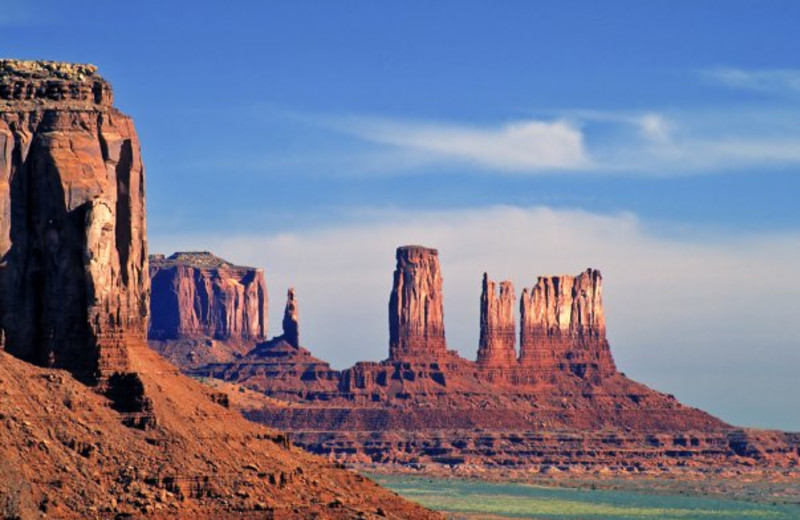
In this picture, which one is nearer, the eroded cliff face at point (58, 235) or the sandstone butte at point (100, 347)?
the sandstone butte at point (100, 347)

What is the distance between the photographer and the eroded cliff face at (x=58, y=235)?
104 meters

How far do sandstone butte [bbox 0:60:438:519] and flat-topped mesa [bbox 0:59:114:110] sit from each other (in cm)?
6

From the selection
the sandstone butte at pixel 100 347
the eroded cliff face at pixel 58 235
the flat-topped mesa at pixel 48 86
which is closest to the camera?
the sandstone butte at pixel 100 347

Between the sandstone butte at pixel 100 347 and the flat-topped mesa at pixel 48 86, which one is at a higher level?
the flat-topped mesa at pixel 48 86

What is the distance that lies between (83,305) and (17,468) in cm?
1377

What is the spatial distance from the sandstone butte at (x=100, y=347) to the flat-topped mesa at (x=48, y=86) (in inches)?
2.4

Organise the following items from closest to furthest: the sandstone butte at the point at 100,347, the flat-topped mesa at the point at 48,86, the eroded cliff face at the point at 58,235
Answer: the sandstone butte at the point at 100,347
the eroded cliff face at the point at 58,235
the flat-topped mesa at the point at 48,86

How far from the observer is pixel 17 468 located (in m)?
91.2

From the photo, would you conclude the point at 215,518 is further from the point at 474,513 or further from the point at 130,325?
the point at 474,513

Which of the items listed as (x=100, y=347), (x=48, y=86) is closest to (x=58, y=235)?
(x=100, y=347)

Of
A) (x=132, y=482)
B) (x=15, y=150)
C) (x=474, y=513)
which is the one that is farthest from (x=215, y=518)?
(x=474, y=513)

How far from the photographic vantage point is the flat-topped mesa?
Result: 105438 mm

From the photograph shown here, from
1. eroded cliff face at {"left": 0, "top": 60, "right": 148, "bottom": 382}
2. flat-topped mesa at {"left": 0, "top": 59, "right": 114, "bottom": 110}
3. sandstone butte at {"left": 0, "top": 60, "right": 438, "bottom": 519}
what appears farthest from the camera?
flat-topped mesa at {"left": 0, "top": 59, "right": 114, "bottom": 110}

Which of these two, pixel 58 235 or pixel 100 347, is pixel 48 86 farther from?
pixel 100 347
